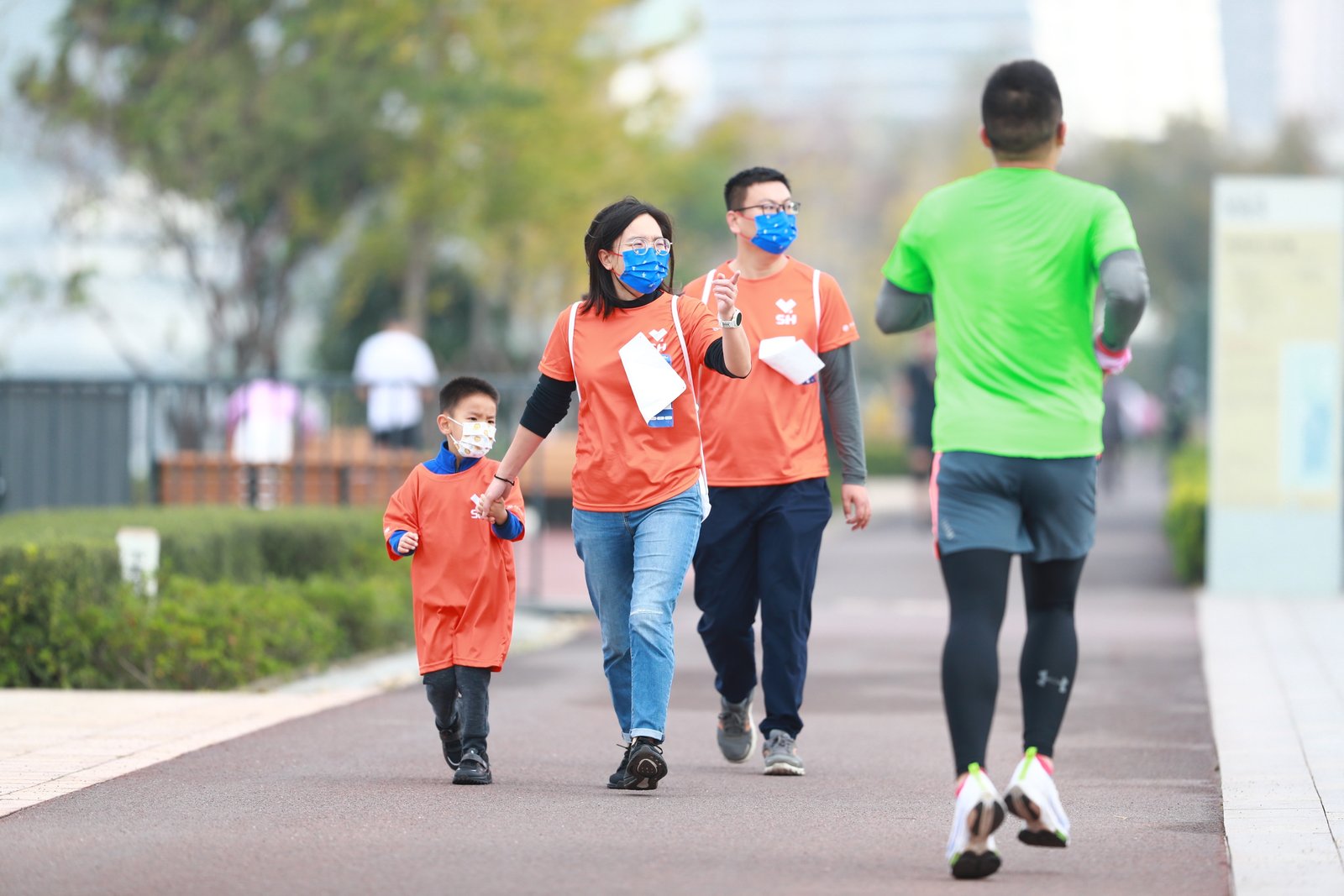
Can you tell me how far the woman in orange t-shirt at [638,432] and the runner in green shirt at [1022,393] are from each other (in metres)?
1.17

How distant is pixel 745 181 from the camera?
23.7 ft

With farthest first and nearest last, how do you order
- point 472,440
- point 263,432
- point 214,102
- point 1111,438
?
point 1111,438 < point 214,102 < point 263,432 < point 472,440

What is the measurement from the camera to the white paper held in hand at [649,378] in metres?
6.41

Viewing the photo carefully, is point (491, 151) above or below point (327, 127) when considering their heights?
above

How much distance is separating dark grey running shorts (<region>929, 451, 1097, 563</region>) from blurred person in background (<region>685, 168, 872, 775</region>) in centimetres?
170

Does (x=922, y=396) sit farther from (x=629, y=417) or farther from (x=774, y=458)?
(x=629, y=417)

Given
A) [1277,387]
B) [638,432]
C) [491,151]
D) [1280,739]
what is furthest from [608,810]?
[491,151]

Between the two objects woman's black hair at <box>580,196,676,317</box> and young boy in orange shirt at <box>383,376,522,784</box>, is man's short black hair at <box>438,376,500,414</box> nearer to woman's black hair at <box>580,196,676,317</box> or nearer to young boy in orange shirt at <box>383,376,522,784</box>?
young boy in orange shirt at <box>383,376,522,784</box>

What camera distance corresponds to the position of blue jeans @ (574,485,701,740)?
6473mm

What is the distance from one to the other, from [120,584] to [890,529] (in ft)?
52.9

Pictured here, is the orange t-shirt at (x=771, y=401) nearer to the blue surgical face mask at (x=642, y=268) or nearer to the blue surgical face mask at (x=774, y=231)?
the blue surgical face mask at (x=774, y=231)

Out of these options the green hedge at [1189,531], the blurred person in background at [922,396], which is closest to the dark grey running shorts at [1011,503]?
the green hedge at [1189,531]

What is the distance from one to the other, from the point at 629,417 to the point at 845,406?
3.14 feet

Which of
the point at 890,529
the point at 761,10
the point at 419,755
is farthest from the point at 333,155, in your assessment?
the point at 761,10
